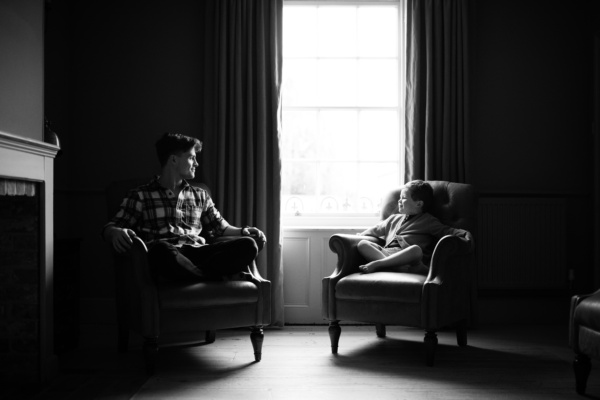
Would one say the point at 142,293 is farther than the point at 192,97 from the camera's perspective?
No

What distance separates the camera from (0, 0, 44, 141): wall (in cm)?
278

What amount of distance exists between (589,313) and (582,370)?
276 mm

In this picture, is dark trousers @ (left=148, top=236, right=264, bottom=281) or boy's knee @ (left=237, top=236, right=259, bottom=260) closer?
dark trousers @ (left=148, top=236, right=264, bottom=281)

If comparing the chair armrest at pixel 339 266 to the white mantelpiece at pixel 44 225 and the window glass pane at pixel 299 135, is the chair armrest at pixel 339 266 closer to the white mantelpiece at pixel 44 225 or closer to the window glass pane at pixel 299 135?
the window glass pane at pixel 299 135

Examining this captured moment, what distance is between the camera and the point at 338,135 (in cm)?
469

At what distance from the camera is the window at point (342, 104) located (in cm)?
468

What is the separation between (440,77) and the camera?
4406 mm

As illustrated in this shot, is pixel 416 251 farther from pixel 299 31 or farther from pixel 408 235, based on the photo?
pixel 299 31

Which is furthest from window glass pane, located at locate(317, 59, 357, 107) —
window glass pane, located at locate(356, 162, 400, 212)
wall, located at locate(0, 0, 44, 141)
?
wall, located at locate(0, 0, 44, 141)

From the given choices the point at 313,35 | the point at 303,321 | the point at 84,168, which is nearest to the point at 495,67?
the point at 313,35

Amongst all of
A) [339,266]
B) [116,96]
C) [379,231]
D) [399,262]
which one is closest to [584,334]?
[399,262]

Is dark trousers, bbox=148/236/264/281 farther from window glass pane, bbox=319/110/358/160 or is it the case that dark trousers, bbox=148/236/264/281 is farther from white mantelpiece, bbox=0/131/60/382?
window glass pane, bbox=319/110/358/160

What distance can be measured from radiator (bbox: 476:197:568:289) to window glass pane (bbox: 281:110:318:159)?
1.26 meters

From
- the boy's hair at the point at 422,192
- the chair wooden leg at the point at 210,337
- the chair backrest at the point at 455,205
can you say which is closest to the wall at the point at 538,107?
the chair backrest at the point at 455,205
